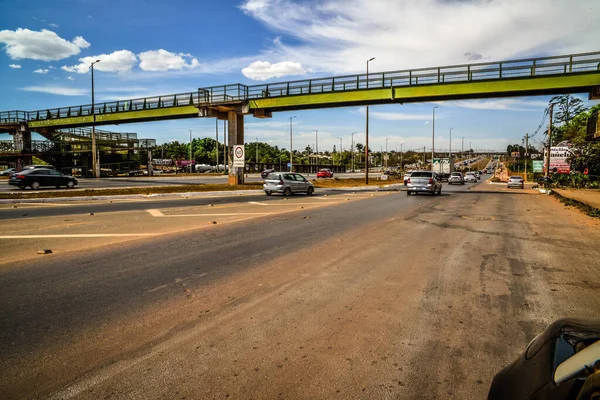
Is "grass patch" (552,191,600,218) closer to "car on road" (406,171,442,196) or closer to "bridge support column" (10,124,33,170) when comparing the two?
"car on road" (406,171,442,196)

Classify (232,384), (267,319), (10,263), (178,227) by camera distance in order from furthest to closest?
(178,227)
(10,263)
(267,319)
(232,384)

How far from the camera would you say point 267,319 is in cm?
430

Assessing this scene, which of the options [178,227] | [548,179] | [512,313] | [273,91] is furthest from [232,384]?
[548,179]

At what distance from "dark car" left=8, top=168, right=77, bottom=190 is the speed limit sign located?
12.2m

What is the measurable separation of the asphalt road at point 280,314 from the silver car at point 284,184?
1561cm

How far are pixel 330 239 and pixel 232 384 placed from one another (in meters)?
6.38

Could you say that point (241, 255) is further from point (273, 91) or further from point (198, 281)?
point (273, 91)

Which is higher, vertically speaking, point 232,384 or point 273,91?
point 273,91

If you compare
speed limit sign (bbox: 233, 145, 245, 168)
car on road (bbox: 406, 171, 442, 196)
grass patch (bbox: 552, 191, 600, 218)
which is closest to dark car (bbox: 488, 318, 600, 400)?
grass patch (bbox: 552, 191, 600, 218)

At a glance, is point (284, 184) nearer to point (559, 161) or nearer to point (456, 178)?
point (456, 178)

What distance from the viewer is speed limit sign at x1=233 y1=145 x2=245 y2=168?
1212 inches

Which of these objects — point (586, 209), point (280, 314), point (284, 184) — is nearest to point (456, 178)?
point (284, 184)

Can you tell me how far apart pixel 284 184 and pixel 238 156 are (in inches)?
305

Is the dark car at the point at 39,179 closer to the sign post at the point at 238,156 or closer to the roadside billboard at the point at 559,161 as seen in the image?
the sign post at the point at 238,156
